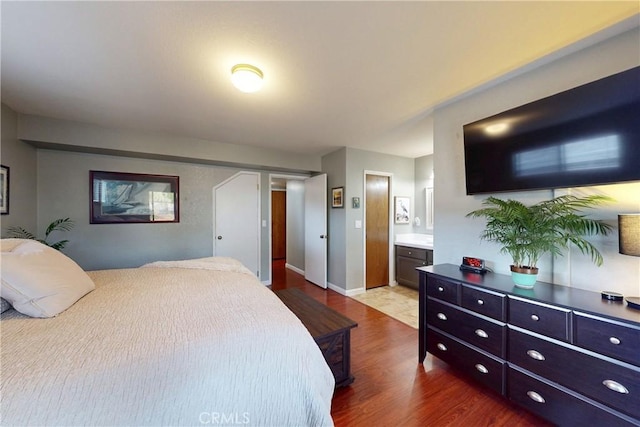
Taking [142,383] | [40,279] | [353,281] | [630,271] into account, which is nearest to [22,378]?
[142,383]

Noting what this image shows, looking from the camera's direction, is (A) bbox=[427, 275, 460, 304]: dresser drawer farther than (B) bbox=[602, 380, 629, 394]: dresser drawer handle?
Yes

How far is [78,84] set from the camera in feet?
6.54

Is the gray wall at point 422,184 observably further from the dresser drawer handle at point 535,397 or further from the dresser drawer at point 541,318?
the dresser drawer handle at point 535,397

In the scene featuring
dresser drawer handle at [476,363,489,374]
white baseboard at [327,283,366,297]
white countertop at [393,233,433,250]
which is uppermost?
white countertop at [393,233,433,250]

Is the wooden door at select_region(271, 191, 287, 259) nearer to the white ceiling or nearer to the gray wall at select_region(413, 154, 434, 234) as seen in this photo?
the gray wall at select_region(413, 154, 434, 234)

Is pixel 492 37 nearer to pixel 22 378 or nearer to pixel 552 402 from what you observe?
pixel 552 402

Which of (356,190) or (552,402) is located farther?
(356,190)

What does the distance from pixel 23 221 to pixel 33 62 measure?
1866mm

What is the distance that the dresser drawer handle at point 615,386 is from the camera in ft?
3.79

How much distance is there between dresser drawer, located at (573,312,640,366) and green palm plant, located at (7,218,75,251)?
14.7ft

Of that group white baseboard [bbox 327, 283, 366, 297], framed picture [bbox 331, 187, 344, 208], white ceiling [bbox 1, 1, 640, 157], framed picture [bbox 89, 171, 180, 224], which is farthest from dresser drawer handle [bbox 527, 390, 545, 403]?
framed picture [bbox 89, 171, 180, 224]

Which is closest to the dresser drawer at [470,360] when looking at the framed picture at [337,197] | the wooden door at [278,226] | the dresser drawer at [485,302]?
the dresser drawer at [485,302]

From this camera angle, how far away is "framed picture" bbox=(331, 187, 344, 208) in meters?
3.96

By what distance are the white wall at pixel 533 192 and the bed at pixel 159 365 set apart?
5.86 feet
